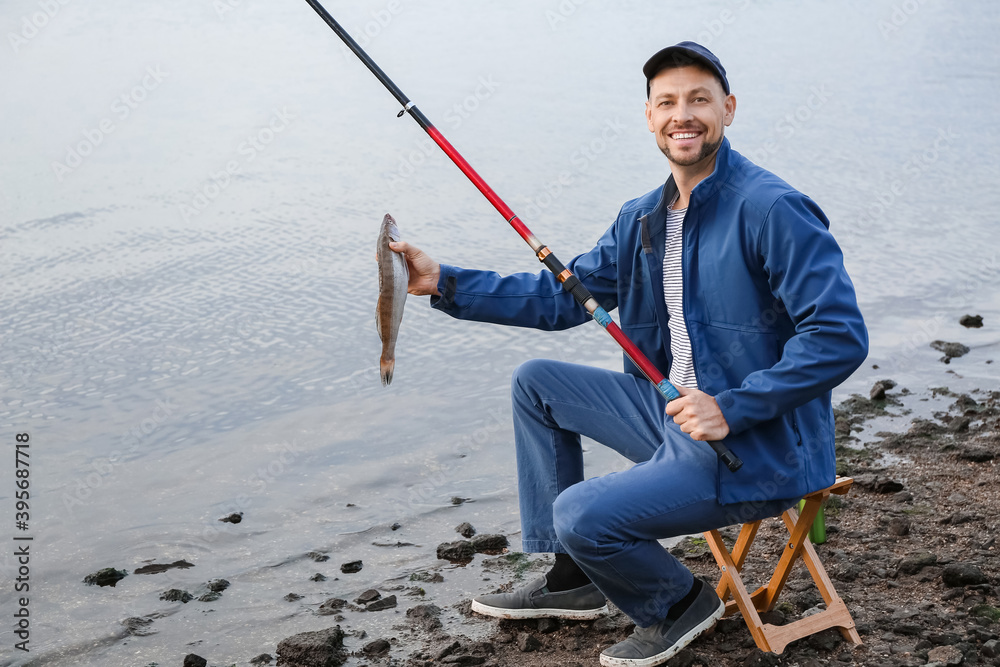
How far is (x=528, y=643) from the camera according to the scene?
3428 mm

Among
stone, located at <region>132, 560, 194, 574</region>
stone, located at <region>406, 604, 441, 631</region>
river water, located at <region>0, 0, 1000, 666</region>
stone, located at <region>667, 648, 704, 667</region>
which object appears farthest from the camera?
river water, located at <region>0, 0, 1000, 666</region>

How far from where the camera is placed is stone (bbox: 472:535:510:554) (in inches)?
169

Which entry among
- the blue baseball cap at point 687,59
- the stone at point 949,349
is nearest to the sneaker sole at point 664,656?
the blue baseball cap at point 687,59

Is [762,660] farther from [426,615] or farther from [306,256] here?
[306,256]

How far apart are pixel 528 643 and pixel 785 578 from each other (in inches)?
34.6

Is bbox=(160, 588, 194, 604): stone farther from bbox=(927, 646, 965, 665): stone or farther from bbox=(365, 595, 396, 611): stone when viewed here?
bbox=(927, 646, 965, 665): stone

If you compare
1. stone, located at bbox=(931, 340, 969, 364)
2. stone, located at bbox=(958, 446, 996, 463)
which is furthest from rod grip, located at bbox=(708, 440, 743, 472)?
stone, located at bbox=(931, 340, 969, 364)

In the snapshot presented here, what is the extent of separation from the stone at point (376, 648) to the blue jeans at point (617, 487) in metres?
0.61

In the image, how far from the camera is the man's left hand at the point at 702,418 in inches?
111

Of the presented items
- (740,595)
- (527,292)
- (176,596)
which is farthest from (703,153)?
(176,596)

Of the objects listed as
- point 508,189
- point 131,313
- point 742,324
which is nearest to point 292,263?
point 131,313

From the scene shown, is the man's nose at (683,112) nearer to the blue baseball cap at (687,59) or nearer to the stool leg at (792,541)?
the blue baseball cap at (687,59)

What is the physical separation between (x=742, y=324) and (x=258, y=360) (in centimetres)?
428

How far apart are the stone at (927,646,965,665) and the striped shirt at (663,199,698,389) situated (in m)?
1.07
